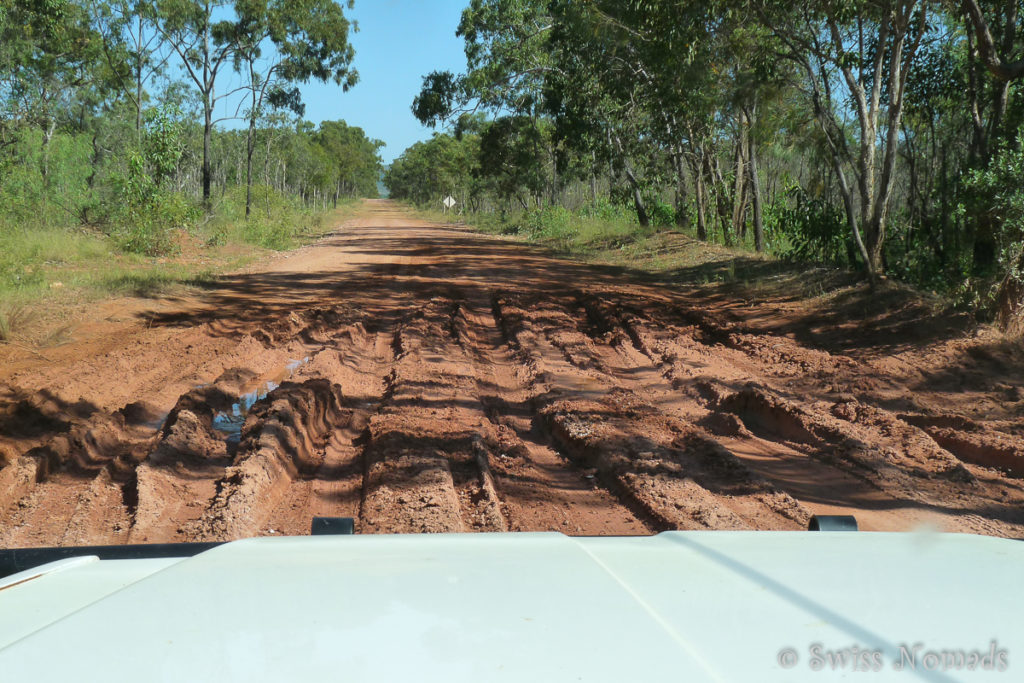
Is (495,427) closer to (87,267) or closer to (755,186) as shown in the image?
(87,267)

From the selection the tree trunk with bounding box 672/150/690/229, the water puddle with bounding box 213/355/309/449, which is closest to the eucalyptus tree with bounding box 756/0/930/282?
the water puddle with bounding box 213/355/309/449

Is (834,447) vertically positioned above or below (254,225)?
below

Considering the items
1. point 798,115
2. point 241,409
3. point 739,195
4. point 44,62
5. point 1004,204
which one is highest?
point 44,62

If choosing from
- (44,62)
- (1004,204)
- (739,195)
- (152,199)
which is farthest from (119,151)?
(1004,204)

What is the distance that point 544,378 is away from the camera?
A: 8625 mm

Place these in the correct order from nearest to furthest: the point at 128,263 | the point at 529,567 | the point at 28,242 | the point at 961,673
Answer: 1. the point at 961,673
2. the point at 529,567
3. the point at 28,242
4. the point at 128,263

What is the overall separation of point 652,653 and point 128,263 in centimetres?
1833

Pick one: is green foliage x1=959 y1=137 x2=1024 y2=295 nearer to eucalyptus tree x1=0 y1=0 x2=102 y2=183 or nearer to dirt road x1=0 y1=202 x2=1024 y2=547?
dirt road x1=0 y1=202 x2=1024 y2=547

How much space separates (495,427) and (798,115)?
1180 centimetres

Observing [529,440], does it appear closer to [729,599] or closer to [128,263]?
[729,599]

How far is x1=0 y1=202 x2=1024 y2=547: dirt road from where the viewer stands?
198 inches

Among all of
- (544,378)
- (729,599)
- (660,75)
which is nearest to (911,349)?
(544,378)

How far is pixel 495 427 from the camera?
7012mm

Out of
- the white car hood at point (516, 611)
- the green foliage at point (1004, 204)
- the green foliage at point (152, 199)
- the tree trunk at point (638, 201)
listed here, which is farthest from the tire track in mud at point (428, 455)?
the tree trunk at point (638, 201)
